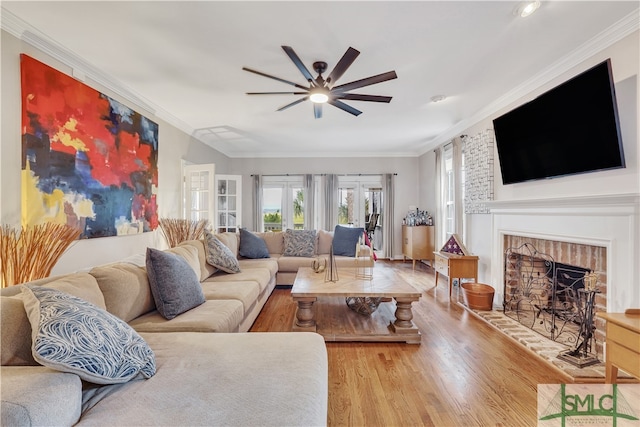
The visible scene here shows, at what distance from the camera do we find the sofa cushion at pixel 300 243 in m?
4.70

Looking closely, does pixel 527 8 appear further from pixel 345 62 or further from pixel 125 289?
pixel 125 289

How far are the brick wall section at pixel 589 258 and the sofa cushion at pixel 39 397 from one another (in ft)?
10.8

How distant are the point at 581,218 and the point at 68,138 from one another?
4503 millimetres

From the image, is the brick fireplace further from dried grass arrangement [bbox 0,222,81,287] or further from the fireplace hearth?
dried grass arrangement [bbox 0,222,81,287]

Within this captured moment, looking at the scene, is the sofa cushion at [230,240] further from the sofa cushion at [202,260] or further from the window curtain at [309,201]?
the window curtain at [309,201]

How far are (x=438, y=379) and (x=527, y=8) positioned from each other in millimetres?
2585

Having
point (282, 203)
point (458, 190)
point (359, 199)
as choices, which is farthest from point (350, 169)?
point (458, 190)

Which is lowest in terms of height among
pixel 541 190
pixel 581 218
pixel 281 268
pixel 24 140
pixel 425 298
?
pixel 425 298

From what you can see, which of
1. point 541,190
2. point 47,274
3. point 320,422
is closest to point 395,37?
point 541,190

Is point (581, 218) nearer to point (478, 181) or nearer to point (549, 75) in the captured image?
point (549, 75)

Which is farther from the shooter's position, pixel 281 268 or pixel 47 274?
pixel 281 268

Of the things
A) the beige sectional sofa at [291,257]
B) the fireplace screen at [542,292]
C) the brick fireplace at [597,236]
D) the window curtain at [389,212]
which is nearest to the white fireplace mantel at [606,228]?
the brick fireplace at [597,236]

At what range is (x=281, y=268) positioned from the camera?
445 cm
